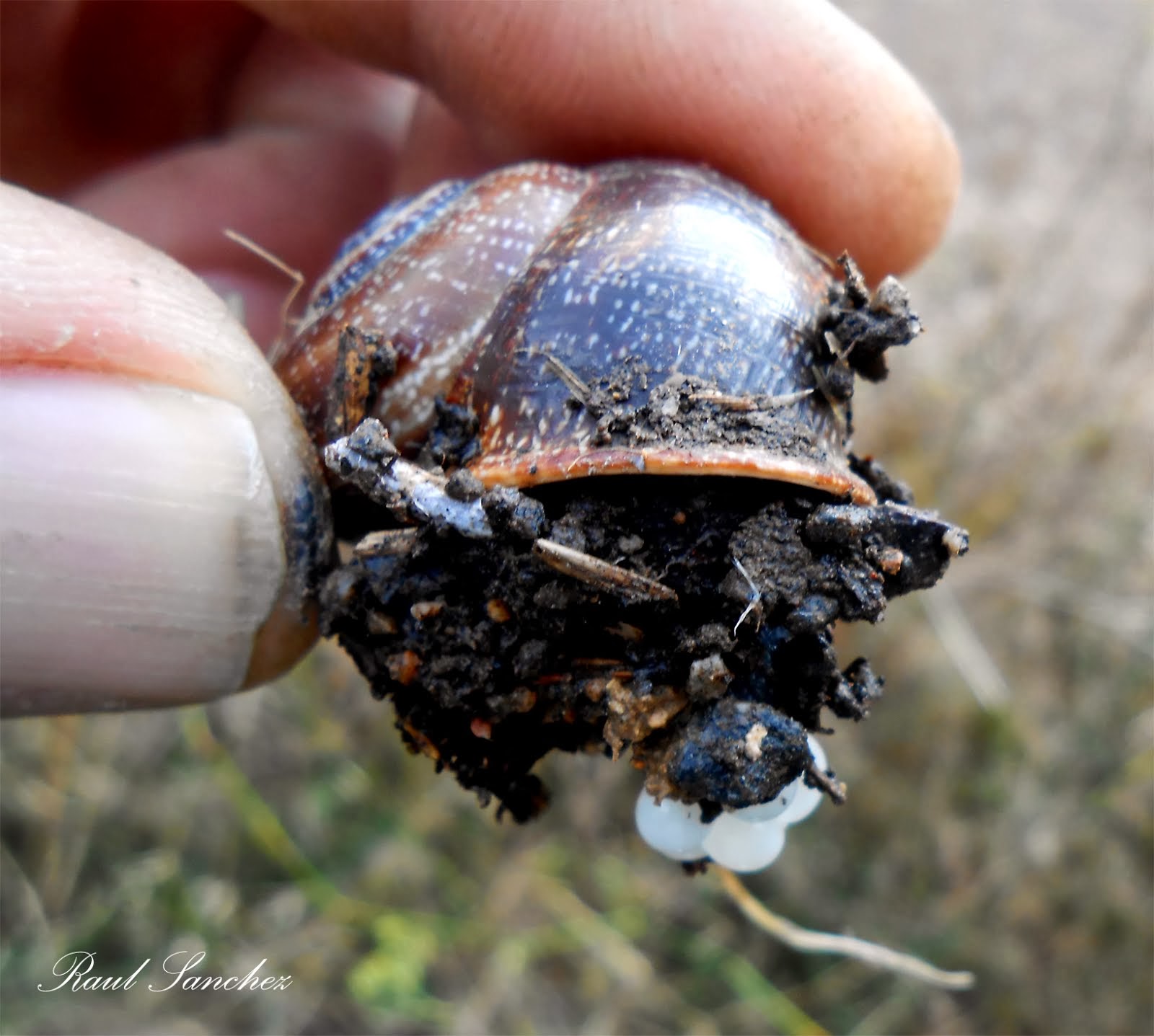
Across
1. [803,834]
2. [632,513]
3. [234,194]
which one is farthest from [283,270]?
[803,834]

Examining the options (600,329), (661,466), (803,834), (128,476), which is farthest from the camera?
(803,834)

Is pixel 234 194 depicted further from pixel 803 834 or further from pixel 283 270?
pixel 803 834

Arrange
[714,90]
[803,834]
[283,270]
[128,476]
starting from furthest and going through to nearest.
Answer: [803,834] < [283,270] < [714,90] < [128,476]

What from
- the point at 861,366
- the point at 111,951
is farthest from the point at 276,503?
the point at 111,951

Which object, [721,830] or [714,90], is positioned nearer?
[721,830]

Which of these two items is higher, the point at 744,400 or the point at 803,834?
the point at 744,400

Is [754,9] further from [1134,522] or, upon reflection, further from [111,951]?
[111,951]

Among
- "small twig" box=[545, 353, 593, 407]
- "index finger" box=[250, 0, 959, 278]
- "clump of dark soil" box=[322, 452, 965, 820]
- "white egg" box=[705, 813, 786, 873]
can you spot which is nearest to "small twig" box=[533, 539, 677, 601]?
"clump of dark soil" box=[322, 452, 965, 820]
